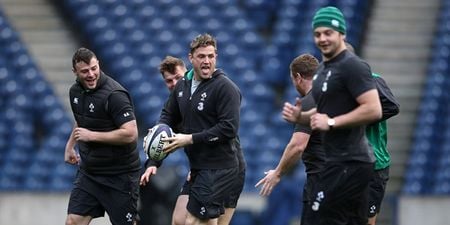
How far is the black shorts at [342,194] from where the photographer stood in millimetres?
7719

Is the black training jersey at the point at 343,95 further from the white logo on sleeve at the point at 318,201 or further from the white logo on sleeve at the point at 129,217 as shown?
the white logo on sleeve at the point at 129,217

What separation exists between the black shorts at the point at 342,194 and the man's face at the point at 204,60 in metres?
1.75

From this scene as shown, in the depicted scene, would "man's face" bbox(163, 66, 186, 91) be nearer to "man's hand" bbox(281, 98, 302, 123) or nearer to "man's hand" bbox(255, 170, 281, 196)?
"man's hand" bbox(255, 170, 281, 196)

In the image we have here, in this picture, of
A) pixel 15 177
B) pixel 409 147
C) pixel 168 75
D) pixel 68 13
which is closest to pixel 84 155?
pixel 168 75

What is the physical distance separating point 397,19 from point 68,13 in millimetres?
5295

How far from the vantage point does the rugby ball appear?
9.04m

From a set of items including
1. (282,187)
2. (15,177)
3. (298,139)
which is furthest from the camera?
(15,177)

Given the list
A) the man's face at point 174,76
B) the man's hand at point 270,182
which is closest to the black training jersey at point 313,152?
the man's hand at point 270,182

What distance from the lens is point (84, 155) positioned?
970 centimetres

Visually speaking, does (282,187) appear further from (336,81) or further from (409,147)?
(336,81)

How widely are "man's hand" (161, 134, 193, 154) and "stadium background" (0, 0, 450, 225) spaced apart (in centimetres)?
486

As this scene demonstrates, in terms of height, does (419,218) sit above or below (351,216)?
below

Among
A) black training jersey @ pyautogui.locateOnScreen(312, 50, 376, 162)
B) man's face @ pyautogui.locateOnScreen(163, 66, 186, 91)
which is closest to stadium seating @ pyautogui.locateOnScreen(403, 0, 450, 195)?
man's face @ pyautogui.locateOnScreen(163, 66, 186, 91)

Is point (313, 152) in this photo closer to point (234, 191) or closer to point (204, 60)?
point (234, 191)
